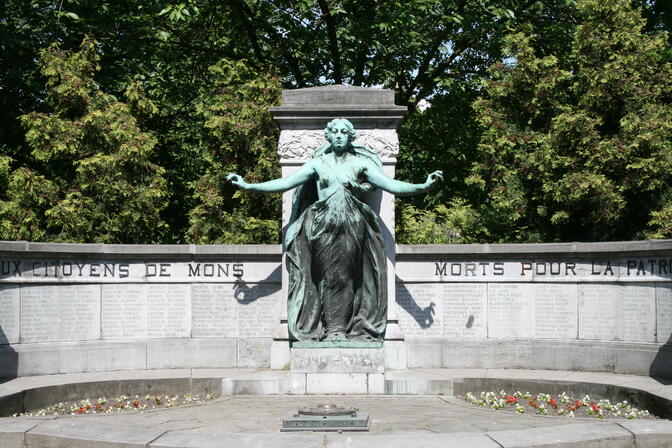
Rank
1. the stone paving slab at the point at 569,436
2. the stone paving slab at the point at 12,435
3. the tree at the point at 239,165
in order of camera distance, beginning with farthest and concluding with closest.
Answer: the tree at the point at 239,165, the stone paving slab at the point at 12,435, the stone paving slab at the point at 569,436

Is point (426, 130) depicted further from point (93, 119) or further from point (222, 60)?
point (93, 119)

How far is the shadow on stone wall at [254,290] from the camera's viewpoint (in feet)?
36.9

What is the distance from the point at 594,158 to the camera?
15289mm

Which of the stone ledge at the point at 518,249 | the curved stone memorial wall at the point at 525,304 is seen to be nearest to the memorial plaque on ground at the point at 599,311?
the curved stone memorial wall at the point at 525,304

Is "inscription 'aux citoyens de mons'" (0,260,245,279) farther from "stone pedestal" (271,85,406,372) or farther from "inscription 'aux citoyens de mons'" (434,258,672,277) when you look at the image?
"inscription 'aux citoyens de mons'" (434,258,672,277)

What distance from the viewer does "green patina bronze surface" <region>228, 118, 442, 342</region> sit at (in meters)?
9.84

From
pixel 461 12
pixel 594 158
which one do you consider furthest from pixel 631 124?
pixel 461 12

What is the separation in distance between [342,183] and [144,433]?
13.6 ft

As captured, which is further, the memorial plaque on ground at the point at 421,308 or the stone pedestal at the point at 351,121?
the memorial plaque on ground at the point at 421,308

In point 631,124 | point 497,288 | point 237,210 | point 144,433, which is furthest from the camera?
point 237,210

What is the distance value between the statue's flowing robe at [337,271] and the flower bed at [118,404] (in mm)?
1384

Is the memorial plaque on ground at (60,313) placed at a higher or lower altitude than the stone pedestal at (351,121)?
lower

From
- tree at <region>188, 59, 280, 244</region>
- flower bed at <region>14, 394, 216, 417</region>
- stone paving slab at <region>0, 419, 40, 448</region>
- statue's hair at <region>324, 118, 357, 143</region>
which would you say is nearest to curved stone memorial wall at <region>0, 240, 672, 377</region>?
flower bed at <region>14, 394, 216, 417</region>

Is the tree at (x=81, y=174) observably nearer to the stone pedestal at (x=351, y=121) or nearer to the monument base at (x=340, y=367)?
the stone pedestal at (x=351, y=121)
